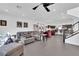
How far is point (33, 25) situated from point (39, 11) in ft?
1.72

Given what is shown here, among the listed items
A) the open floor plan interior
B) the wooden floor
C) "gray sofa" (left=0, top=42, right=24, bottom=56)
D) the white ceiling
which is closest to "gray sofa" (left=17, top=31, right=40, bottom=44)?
the open floor plan interior

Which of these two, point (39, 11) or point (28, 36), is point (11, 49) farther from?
point (39, 11)

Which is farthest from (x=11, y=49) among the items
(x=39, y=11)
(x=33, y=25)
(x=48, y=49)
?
(x=39, y=11)

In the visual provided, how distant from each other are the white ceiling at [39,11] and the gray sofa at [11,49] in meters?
0.98

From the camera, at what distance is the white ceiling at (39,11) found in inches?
113

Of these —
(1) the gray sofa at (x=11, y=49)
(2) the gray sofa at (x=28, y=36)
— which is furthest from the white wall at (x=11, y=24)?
(1) the gray sofa at (x=11, y=49)

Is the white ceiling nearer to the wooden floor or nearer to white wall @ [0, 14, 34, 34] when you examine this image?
white wall @ [0, 14, 34, 34]

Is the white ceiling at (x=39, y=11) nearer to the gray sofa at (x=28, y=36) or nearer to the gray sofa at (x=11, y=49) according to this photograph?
the gray sofa at (x=28, y=36)

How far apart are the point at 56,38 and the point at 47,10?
3.52ft

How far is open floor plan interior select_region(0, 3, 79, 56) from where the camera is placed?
2.82 m

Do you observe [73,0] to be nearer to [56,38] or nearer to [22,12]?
[56,38]

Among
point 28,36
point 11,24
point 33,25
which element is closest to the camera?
point 11,24

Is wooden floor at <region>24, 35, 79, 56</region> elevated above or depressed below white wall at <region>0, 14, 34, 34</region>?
below

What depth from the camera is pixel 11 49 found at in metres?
2.68
